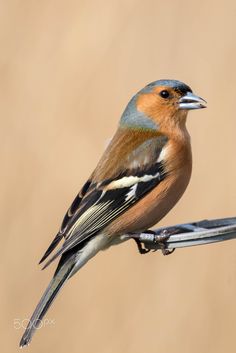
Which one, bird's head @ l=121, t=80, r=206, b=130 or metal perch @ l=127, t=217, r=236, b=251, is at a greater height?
bird's head @ l=121, t=80, r=206, b=130

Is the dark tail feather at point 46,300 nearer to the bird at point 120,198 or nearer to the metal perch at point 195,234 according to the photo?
the bird at point 120,198

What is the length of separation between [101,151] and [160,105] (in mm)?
549

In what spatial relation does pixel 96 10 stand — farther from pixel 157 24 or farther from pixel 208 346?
pixel 208 346

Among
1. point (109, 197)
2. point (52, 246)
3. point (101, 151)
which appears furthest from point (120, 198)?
point (101, 151)

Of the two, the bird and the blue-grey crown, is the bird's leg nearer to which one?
the bird

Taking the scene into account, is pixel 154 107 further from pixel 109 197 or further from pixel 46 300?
pixel 46 300

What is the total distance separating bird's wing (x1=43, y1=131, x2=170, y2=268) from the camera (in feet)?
12.4

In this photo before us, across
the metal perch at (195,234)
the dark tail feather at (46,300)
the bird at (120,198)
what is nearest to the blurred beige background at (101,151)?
the bird at (120,198)

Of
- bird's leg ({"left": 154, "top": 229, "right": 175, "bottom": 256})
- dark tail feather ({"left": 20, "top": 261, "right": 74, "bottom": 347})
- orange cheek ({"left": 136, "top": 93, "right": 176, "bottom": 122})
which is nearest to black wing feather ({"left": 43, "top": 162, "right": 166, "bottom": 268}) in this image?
dark tail feather ({"left": 20, "top": 261, "right": 74, "bottom": 347})

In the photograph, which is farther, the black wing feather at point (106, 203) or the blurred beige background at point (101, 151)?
the blurred beige background at point (101, 151)

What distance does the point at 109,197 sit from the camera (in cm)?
384

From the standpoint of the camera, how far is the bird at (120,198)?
373cm

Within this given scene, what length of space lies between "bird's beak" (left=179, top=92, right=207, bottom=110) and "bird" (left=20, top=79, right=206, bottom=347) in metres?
0.01

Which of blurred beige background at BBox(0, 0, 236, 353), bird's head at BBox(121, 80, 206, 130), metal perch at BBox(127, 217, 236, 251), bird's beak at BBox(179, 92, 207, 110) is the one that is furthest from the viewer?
blurred beige background at BBox(0, 0, 236, 353)
